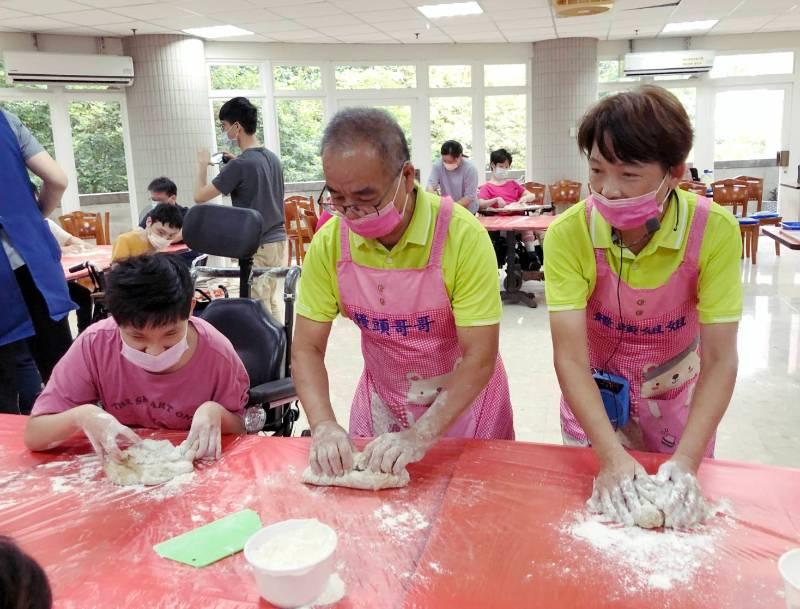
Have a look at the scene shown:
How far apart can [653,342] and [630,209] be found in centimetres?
35

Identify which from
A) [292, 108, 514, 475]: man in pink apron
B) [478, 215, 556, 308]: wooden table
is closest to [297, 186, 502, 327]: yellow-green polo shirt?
[292, 108, 514, 475]: man in pink apron

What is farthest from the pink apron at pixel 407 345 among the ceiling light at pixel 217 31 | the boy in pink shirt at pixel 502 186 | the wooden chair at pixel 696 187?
the ceiling light at pixel 217 31

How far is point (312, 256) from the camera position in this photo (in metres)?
1.58

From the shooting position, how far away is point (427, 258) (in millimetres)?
1514

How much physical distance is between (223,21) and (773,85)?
8.02 meters

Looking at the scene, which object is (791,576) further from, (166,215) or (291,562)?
(166,215)

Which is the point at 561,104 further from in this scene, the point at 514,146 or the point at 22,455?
the point at 22,455

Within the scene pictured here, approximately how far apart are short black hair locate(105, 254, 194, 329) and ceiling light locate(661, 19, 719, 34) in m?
8.98

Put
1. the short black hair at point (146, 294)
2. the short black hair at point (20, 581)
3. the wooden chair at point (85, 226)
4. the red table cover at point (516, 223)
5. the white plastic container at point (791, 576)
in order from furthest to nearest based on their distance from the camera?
the wooden chair at point (85, 226) → the red table cover at point (516, 223) → the short black hair at point (146, 294) → the white plastic container at point (791, 576) → the short black hair at point (20, 581)

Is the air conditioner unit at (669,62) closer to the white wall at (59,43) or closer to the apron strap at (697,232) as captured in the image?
the white wall at (59,43)

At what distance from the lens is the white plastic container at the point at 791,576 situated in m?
0.86

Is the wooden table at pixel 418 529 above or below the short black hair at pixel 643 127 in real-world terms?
below

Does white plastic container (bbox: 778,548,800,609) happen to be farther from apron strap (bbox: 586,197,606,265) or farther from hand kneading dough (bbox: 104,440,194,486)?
hand kneading dough (bbox: 104,440,194,486)

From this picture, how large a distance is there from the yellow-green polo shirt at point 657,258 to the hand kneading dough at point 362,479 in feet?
1.55
